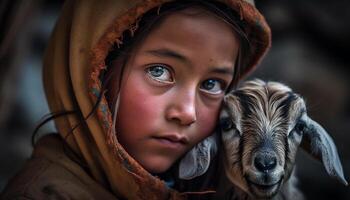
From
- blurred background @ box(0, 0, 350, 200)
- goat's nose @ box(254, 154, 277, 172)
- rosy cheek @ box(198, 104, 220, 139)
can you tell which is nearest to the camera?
goat's nose @ box(254, 154, 277, 172)

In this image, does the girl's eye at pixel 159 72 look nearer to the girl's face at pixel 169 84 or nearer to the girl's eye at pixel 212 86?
the girl's face at pixel 169 84

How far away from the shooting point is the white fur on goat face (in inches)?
89.0

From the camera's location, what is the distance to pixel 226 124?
2.51 meters

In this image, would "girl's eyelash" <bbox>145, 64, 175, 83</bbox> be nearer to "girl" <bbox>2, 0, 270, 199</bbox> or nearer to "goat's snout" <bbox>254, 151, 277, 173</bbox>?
"girl" <bbox>2, 0, 270, 199</bbox>

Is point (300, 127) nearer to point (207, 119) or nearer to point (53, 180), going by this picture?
point (207, 119)

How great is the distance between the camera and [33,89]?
18.2ft

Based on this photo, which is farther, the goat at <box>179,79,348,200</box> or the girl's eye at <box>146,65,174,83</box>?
the girl's eye at <box>146,65,174,83</box>

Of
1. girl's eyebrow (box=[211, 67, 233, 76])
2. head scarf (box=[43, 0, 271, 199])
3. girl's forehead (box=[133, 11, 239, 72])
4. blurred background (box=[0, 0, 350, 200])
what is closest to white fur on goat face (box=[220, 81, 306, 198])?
girl's eyebrow (box=[211, 67, 233, 76])

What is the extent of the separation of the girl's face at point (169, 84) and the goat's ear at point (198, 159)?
59 mm

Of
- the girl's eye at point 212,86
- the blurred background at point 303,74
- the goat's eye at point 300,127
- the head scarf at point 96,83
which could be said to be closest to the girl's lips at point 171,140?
the head scarf at point 96,83

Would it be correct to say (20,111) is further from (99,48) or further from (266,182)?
(266,182)

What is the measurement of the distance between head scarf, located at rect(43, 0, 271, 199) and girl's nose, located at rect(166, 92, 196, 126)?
0.89 ft

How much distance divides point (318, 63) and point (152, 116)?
328 centimetres

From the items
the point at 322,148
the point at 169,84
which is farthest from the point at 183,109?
the point at 322,148
